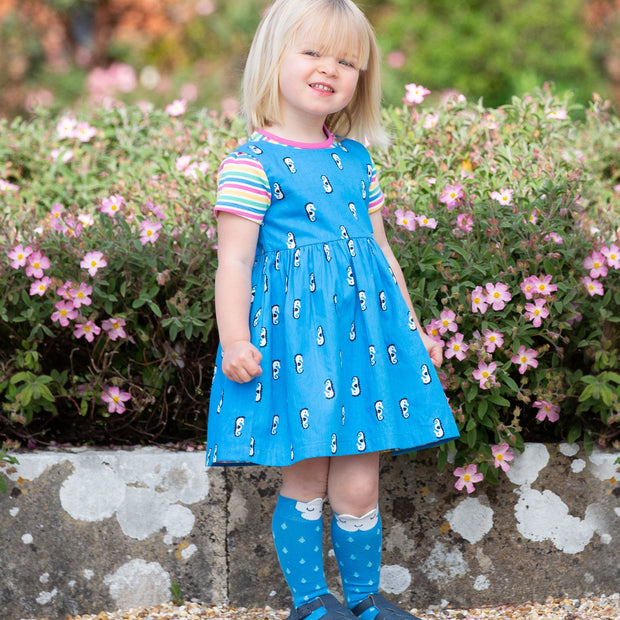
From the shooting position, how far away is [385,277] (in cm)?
213

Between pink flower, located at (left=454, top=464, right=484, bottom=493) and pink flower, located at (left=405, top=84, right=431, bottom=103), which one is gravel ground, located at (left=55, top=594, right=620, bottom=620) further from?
pink flower, located at (left=405, top=84, right=431, bottom=103)

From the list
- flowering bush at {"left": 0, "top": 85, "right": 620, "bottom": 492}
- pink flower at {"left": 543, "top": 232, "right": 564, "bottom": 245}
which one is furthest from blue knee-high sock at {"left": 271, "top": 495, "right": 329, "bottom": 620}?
pink flower at {"left": 543, "top": 232, "right": 564, "bottom": 245}

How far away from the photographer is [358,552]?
2143 millimetres

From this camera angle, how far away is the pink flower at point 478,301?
2400mm

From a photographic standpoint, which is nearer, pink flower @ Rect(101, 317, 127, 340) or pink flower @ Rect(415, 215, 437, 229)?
pink flower @ Rect(101, 317, 127, 340)

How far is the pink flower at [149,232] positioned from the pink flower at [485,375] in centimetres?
104

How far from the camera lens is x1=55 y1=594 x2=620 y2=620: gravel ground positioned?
2.43 meters

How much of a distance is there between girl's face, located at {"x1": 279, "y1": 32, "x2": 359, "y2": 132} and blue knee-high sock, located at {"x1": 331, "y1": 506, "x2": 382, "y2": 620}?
39.6 inches

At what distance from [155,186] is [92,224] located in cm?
53

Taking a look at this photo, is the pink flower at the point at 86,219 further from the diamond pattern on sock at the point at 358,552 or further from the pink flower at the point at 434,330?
the diamond pattern on sock at the point at 358,552

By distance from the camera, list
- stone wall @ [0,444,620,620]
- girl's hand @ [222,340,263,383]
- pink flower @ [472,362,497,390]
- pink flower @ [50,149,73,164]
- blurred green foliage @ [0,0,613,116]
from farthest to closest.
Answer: blurred green foliage @ [0,0,613,116], pink flower @ [50,149,73,164], stone wall @ [0,444,620,620], pink flower @ [472,362,497,390], girl's hand @ [222,340,263,383]

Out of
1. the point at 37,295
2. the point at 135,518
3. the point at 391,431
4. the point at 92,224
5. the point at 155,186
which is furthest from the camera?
the point at 155,186

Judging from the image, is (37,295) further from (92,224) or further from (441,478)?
(441,478)

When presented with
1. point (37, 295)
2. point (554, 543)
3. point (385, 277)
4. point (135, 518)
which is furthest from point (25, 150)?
point (554, 543)
